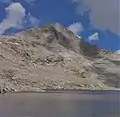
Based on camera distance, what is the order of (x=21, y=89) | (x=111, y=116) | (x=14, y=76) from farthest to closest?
(x=14, y=76) → (x=21, y=89) → (x=111, y=116)

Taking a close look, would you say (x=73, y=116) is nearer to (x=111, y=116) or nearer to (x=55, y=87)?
(x=111, y=116)

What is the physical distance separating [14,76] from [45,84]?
1778 centimetres

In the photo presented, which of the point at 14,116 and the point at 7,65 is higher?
the point at 7,65

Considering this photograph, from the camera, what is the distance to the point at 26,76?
196m

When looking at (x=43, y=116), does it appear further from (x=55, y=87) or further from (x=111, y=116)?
(x=55, y=87)

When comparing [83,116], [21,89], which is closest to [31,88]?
[21,89]

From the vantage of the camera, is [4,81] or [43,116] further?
[4,81]

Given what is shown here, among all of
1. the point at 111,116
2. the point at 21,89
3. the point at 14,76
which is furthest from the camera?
the point at 14,76

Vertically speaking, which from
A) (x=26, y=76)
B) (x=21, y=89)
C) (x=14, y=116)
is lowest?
(x=14, y=116)

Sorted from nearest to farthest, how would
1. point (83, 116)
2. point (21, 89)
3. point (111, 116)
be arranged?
point (111, 116), point (83, 116), point (21, 89)

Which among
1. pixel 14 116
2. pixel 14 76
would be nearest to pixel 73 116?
pixel 14 116

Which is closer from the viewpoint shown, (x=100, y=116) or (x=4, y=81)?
(x=100, y=116)

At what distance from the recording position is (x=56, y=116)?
38312mm

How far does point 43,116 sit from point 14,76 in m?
154
